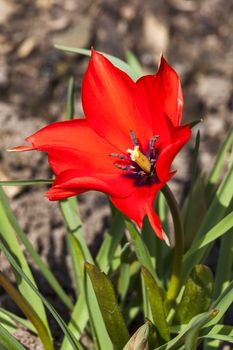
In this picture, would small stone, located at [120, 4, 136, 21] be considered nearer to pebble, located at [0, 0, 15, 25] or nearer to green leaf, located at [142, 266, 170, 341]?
pebble, located at [0, 0, 15, 25]

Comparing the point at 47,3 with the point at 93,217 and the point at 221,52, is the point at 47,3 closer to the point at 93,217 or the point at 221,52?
the point at 221,52

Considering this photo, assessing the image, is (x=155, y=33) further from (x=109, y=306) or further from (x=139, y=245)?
(x=109, y=306)

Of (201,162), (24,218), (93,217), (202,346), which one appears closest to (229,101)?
(201,162)

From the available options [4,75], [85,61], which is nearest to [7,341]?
[4,75]

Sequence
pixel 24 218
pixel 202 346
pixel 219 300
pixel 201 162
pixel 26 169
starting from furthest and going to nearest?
pixel 201 162, pixel 26 169, pixel 24 218, pixel 202 346, pixel 219 300

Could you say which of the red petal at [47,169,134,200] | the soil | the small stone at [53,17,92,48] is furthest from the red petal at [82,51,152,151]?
the small stone at [53,17,92,48]

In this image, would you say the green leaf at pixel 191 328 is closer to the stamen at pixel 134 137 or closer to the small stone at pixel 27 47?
the stamen at pixel 134 137
